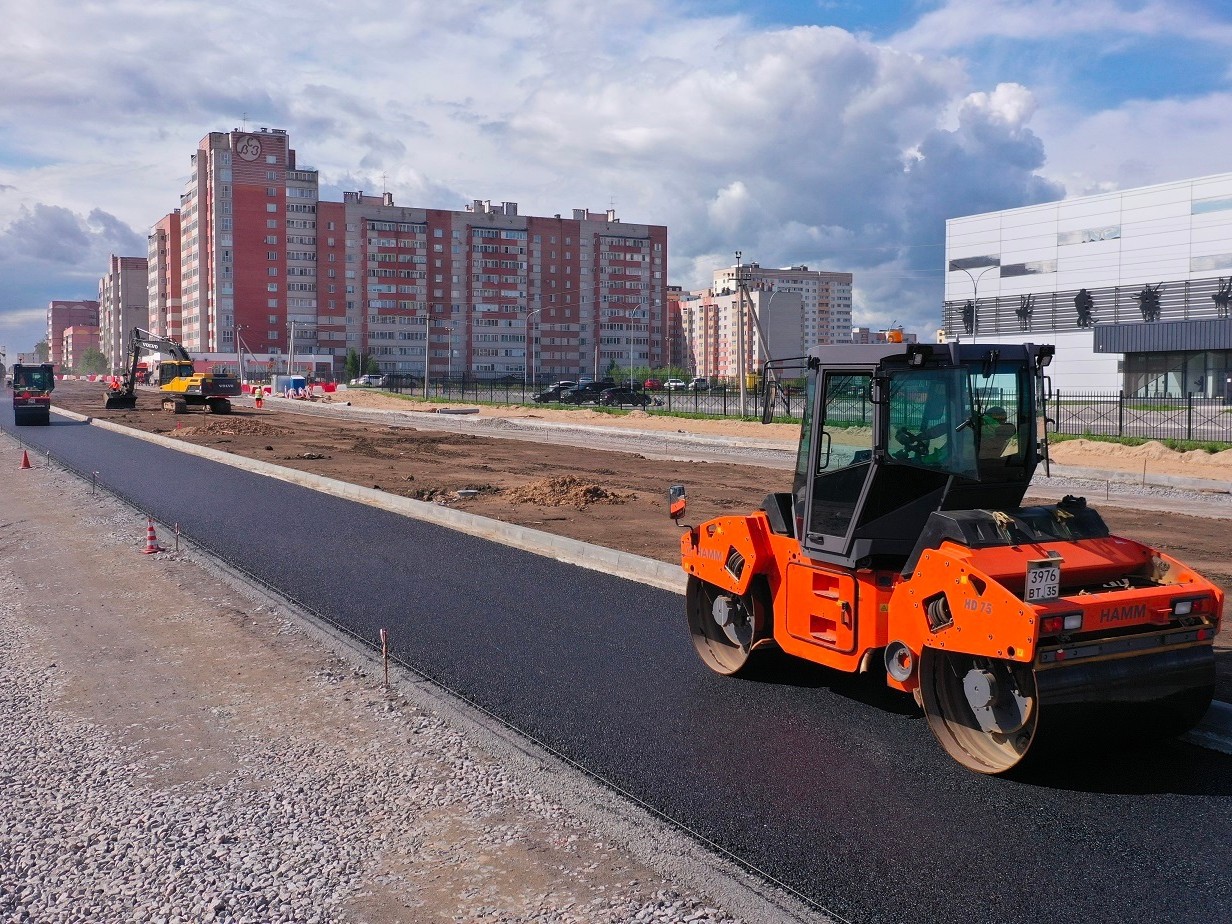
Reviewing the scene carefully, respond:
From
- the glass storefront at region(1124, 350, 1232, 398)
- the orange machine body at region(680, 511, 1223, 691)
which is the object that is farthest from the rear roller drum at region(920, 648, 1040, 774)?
the glass storefront at region(1124, 350, 1232, 398)

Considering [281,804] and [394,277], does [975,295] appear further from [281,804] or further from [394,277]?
[394,277]

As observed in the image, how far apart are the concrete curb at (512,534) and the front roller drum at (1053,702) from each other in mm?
5143

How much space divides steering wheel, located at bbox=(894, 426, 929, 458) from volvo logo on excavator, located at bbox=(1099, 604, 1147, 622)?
1351 millimetres

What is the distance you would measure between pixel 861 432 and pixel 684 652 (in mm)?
2800

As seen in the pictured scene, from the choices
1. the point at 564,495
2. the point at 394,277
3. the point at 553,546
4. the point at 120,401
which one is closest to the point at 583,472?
the point at 564,495

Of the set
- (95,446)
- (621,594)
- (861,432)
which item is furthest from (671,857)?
(95,446)

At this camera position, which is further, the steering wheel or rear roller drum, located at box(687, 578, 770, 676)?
rear roller drum, located at box(687, 578, 770, 676)

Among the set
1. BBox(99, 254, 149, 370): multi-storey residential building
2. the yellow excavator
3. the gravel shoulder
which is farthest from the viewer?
BBox(99, 254, 149, 370): multi-storey residential building

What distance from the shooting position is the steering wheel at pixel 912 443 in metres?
6.24

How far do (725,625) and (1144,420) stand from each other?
35.3 metres

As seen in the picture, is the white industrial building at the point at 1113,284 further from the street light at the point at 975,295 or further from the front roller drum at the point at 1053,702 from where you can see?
the front roller drum at the point at 1053,702

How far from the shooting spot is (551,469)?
2588cm

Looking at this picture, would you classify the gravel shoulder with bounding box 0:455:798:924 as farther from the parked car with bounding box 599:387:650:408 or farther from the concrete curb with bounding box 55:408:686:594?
the parked car with bounding box 599:387:650:408

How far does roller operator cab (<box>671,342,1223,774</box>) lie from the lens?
210 inches
